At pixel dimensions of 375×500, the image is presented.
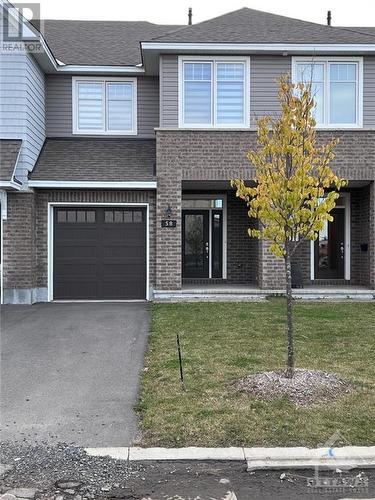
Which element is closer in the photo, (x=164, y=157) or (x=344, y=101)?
(x=164, y=157)

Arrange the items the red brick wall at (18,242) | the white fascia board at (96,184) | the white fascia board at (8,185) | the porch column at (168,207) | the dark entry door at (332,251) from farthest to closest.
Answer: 1. the dark entry door at (332,251)
2. the porch column at (168,207)
3. the white fascia board at (96,184)
4. the red brick wall at (18,242)
5. the white fascia board at (8,185)

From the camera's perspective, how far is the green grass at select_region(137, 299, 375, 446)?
4453 mm

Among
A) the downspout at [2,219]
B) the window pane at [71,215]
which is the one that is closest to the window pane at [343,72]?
the window pane at [71,215]

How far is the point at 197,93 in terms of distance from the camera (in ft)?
42.7

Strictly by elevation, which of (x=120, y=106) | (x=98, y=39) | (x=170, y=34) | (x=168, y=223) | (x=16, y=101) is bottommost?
(x=168, y=223)

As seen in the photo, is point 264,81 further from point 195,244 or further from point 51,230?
point 51,230

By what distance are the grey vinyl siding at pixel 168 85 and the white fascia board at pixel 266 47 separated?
36cm

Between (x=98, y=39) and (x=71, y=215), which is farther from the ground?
(x=98, y=39)

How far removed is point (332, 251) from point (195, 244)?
4174 millimetres

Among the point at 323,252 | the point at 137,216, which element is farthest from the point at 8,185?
the point at 323,252

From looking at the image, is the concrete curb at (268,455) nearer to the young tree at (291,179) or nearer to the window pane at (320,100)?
the young tree at (291,179)

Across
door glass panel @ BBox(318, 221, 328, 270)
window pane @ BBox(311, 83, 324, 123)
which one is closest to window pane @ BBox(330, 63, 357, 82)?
window pane @ BBox(311, 83, 324, 123)

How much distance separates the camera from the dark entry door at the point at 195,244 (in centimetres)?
1551

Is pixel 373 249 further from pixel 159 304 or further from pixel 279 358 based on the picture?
pixel 279 358
